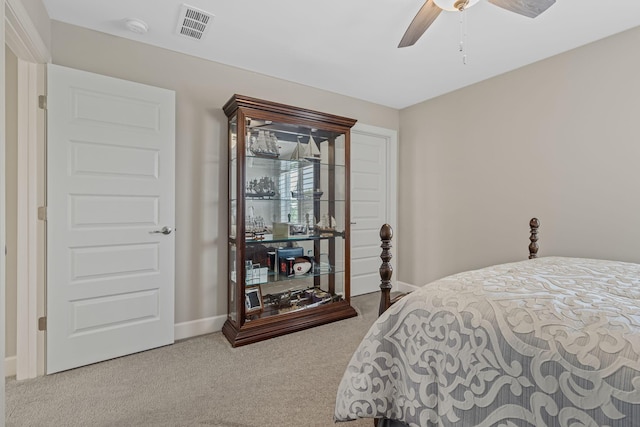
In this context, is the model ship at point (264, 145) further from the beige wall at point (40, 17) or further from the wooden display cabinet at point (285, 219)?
the beige wall at point (40, 17)

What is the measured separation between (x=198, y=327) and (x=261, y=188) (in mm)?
1372

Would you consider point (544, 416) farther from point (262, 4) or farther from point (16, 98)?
point (16, 98)

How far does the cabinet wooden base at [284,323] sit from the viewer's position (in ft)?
8.23

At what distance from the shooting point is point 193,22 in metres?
2.21

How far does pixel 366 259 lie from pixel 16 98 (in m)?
3.52

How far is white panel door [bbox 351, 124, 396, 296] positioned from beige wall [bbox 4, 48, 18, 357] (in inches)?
117

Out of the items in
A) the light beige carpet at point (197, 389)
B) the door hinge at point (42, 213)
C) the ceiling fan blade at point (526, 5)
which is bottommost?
the light beige carpet at point (197, 389)

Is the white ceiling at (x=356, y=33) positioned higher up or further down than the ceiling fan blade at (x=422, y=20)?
higher up

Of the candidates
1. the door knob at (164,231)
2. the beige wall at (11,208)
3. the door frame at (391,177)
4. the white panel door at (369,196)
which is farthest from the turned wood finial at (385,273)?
the door frame at (391,177)

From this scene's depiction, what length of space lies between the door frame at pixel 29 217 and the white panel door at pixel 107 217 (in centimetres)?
6

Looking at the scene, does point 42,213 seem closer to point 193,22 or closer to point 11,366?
point 11,366

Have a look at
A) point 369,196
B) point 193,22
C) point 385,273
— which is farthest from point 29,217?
point 369,196

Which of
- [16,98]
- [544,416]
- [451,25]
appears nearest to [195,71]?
[16,98]

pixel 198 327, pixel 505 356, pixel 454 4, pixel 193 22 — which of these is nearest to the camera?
pixel 505 356
